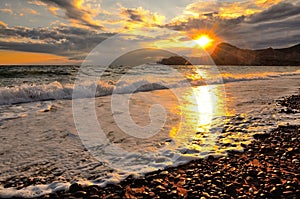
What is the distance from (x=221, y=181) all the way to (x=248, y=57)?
181m

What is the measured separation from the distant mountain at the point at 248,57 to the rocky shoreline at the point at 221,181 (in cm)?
12068

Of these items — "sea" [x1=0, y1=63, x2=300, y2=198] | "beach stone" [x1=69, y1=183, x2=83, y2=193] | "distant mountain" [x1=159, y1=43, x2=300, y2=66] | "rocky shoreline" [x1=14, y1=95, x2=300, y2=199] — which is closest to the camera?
"rocky shoreline" [x1=14, y1=95, x2=300, y2=199]

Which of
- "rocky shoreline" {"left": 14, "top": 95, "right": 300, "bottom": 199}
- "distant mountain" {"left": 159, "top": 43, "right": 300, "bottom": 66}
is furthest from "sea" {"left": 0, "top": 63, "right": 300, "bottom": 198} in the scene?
"distant mountain" {"left": 159, "top": 43, "right": 300, "bottom": 66}

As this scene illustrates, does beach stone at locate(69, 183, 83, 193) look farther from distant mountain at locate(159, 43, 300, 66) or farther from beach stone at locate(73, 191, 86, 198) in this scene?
distant mountain at locate(159, 43, 300, 66)

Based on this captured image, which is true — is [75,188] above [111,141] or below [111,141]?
below

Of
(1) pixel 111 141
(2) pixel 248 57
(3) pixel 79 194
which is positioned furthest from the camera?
(2) pixel 248 57

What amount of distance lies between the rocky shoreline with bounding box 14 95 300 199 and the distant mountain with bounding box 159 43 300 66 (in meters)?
121

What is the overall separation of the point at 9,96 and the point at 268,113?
14336 millimetres

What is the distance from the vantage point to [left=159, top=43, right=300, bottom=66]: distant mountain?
13784 centimetres

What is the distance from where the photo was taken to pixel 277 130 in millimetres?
6324

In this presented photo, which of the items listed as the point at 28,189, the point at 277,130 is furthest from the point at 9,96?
the point at 277,130

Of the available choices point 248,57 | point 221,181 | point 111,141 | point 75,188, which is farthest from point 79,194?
point 248,57

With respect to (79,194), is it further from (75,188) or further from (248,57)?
(248,57)

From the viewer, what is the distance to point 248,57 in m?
164
